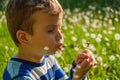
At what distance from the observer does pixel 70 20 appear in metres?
6.68

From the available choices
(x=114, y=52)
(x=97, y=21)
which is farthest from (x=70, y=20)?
(x=114, y=52)

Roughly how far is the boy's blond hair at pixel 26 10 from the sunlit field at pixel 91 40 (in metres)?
1.15

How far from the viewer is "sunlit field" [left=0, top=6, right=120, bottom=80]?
4.29 m

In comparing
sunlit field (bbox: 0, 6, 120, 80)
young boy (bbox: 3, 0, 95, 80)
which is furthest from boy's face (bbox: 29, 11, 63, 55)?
sunlit field (bbox: 0, 6, 120, 80)

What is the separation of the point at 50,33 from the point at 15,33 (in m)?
0.22

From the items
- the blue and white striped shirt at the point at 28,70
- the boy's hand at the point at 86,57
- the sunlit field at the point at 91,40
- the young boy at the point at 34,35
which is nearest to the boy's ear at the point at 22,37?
the young boy at the point at 34,35

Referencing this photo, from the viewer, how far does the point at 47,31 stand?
294 centimetres

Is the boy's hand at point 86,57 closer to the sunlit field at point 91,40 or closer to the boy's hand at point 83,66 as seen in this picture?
the boy's hand at point 83,66

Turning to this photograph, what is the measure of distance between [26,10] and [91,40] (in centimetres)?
240

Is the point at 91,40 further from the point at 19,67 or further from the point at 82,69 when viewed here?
the point at 82,69

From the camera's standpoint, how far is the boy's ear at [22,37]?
2986mm

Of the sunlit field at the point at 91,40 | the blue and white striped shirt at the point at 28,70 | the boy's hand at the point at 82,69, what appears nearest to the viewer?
the boy's hand at the point at 82,69

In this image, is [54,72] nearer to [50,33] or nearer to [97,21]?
[50,33]

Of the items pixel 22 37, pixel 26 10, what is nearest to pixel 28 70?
pixel 22 37
